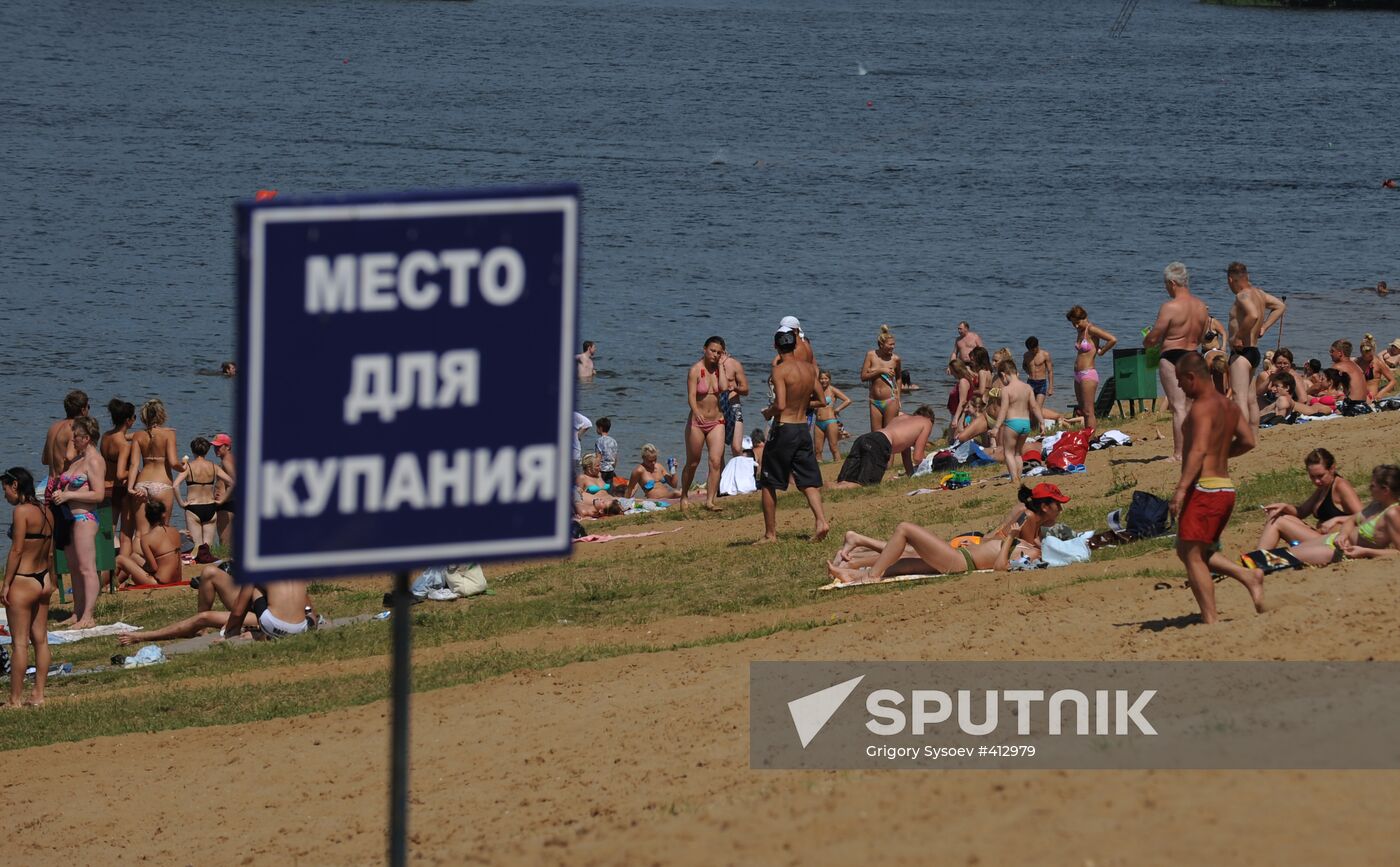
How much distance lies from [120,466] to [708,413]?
17.9 feet

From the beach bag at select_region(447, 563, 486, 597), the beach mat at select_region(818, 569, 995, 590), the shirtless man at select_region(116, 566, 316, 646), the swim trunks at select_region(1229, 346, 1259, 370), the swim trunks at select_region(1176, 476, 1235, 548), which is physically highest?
the swim trunks at select_region(1229, 346, 1259, 370)

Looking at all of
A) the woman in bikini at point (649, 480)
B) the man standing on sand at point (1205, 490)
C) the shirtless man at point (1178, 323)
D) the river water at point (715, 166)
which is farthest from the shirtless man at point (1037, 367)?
the man standing on sand at point (1205, 490)

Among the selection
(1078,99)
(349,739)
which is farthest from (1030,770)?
(1078,99)

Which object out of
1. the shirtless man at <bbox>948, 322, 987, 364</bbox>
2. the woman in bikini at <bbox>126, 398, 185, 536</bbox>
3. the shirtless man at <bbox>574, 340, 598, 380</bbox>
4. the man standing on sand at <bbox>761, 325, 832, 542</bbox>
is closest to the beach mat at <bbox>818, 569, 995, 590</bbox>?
the man standing on sand at <bbox>761, 325, 832, 542</bbox>

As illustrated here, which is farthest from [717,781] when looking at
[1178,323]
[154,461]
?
[154,461]

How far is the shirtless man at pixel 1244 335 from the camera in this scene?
14.4 m

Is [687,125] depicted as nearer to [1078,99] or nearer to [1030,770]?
[1078,99]

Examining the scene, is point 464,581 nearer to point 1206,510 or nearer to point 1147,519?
point 1147,519

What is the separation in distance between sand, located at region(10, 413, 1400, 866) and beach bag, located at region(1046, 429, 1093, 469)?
415 cm

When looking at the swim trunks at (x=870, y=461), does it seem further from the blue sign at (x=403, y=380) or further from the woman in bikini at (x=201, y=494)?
the blue sign at (x=403, y=380)

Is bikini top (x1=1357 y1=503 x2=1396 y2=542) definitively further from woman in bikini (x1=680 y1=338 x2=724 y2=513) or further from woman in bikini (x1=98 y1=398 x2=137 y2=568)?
woman in bikini (x1=98 y1=398 x2=137 y2=568)

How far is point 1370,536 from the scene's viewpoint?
10.4 metres

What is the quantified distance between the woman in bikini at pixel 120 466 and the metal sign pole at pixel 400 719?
11.8 meters

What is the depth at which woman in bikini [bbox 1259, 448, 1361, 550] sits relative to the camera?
10.9 m
